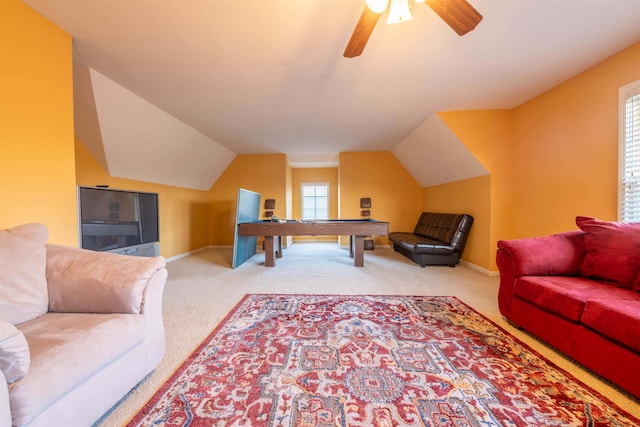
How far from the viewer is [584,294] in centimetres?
151

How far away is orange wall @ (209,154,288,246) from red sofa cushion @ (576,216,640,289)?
5.02 meters

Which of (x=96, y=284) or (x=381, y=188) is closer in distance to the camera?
(x=96, y=284)

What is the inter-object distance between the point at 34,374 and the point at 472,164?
4675 millimetres

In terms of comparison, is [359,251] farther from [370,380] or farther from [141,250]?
[141,250]

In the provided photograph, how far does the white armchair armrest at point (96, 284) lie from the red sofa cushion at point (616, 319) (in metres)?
2.67

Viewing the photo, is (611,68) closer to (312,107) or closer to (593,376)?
(593,376)

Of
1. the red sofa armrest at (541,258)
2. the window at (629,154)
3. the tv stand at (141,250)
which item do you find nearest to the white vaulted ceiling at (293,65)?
the window at (629,154)

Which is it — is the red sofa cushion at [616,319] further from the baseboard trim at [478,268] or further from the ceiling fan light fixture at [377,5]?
the ceiling fan light fixture at [377,5]

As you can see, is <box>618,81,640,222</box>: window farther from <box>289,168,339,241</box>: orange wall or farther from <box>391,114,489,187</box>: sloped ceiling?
<box>289,168,339,241</box>: orange wall

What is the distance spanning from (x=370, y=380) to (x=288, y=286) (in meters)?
1.74

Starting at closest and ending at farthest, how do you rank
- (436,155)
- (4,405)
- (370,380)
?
(4,405)
(370,380)
(436,155)

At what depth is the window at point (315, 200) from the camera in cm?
723

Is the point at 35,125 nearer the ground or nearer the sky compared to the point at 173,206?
nearer the sky

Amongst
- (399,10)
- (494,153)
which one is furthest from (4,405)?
(494,153)
